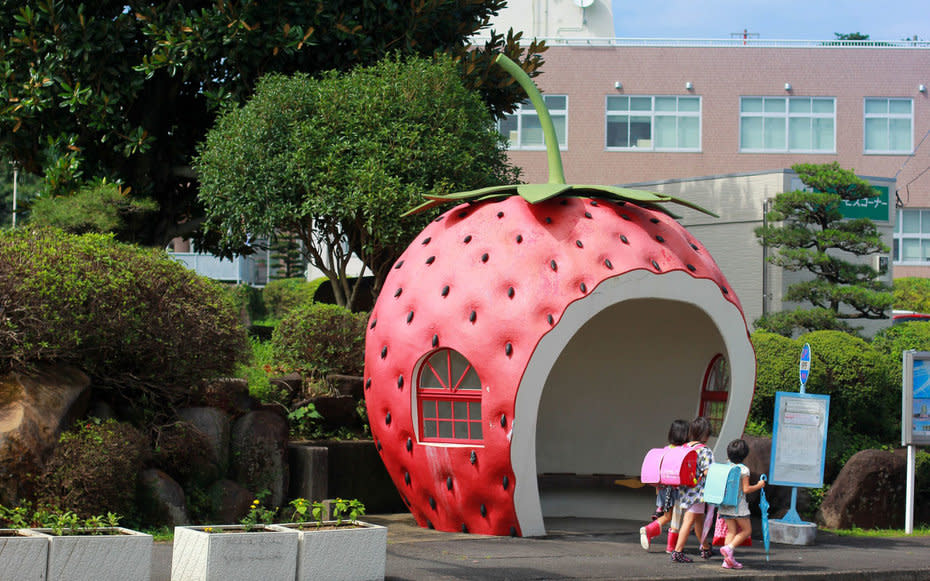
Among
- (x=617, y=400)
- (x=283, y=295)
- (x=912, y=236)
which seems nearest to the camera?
(x=617, y=400)

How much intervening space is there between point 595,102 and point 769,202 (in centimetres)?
1838

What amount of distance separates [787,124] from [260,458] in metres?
30.1

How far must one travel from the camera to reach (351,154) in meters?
16.1

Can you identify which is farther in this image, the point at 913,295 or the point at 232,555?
the point at 913,295

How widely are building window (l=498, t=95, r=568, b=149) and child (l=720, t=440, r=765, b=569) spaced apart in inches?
1107

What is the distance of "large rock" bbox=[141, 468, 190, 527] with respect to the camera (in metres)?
11.1

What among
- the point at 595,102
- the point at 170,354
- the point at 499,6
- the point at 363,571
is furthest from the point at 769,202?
the point at 595,102

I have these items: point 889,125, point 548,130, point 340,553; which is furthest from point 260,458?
point 889,125

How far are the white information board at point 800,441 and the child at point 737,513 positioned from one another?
2524mm

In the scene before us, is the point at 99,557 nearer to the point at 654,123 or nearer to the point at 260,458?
the point at 260,458

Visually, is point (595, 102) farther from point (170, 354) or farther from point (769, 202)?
point (170, 354)

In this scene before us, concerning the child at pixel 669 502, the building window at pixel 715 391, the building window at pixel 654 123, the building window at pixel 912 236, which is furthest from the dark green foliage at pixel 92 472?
the building window at pixel 912 236

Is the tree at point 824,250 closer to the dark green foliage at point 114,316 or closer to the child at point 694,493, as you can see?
the child at point 694,493

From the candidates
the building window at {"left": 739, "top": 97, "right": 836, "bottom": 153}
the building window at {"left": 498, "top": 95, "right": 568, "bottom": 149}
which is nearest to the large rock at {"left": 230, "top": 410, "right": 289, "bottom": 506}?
the building window at {"left": 498, "top": 95, "right": 568, "bottom": 149}
